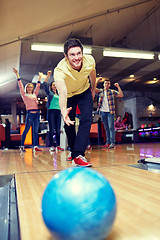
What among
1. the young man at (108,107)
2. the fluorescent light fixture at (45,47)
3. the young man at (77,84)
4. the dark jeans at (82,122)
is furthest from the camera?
the fluorescent light fixture at (45,47)

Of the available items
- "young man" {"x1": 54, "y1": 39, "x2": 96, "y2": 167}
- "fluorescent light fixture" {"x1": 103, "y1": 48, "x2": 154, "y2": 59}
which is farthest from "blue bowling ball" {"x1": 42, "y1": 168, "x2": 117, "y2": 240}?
"fluorescent light fixture" {"x1": 103, "y1": 48, "x2": 154, "y2": 59}

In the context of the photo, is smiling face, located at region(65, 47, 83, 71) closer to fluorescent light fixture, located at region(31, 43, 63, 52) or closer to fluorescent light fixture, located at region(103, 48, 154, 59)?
fluorescent light fixture, located at region(31, 43, 63, 52)

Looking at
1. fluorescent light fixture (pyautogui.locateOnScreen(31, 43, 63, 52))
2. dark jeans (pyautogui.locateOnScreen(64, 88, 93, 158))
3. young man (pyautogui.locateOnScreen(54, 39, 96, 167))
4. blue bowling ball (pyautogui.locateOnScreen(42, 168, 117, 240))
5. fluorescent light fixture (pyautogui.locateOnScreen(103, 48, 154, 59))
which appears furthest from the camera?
fluorescent light fixture (pyautogui.locateOnScreen(103, 48, 154, 59))

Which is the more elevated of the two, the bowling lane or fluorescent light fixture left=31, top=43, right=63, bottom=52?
fluorescent light fixture left=31, top=43, right=63, bottom=52

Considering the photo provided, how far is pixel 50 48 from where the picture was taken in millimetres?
5492

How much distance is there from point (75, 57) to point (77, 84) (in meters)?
0.24

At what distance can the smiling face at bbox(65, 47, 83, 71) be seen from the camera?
1823 mm

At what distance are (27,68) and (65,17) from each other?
4.34 metres

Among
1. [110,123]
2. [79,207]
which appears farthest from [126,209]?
[110,123]

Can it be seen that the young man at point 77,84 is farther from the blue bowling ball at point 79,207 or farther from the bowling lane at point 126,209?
the blue bowling ball at point 79,207

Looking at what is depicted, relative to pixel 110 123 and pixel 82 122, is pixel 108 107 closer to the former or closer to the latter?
pixel 110 123

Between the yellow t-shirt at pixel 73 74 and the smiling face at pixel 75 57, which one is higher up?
the smiling face at pixel 75 57

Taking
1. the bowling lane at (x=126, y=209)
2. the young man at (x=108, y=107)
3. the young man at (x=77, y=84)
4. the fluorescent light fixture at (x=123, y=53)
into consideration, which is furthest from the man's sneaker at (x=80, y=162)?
the fluorescent light fixture at (x=123, y=53)

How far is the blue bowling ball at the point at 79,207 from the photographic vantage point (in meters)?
0.53
